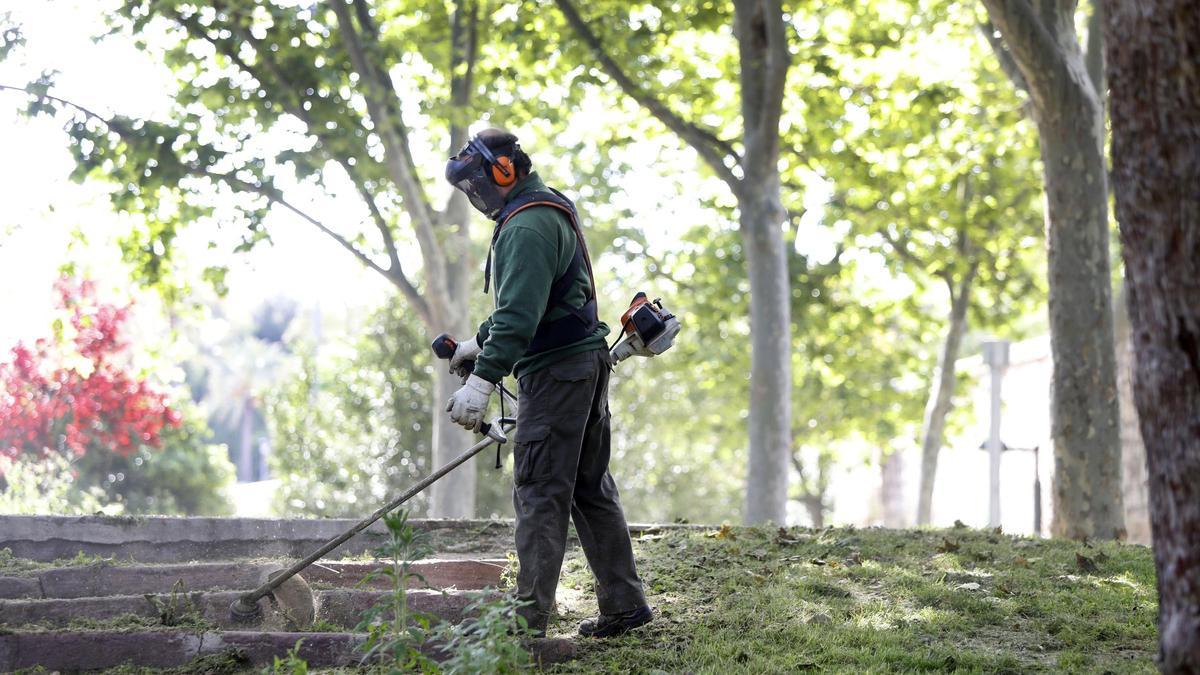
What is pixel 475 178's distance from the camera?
546 cm

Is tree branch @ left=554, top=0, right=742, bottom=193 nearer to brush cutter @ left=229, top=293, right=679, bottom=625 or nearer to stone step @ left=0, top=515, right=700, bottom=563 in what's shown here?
stone step @ left=0, top=515, right=700, bottom=563

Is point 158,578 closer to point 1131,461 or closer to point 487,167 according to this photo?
point 487,167

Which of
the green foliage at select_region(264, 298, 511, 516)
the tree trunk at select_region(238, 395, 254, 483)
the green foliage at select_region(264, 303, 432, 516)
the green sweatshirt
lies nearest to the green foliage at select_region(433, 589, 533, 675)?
the green sweatshirt

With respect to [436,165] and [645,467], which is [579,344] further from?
[645,467]

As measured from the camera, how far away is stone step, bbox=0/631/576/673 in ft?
16.5

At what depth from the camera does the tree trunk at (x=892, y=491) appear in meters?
30.5

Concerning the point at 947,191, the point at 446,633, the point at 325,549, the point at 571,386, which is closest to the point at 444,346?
the point at 571,386

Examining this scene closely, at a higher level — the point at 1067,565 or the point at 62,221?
the point at 62,221

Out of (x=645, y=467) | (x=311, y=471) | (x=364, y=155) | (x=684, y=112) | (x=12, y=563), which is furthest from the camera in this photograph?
(x=645, y=467)

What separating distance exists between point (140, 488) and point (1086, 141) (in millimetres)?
16341

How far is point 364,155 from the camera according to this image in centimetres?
1339

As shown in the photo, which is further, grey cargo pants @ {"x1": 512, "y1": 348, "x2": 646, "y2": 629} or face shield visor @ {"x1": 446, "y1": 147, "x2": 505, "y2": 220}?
face shield visor @ {"x1": 446, "y1": 147, "x2": 505, "y2": 220}

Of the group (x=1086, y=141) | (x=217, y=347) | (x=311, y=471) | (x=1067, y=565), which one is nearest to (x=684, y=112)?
(x=1086, y=141)

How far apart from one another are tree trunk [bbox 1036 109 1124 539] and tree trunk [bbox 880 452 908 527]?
2073 centimetres
